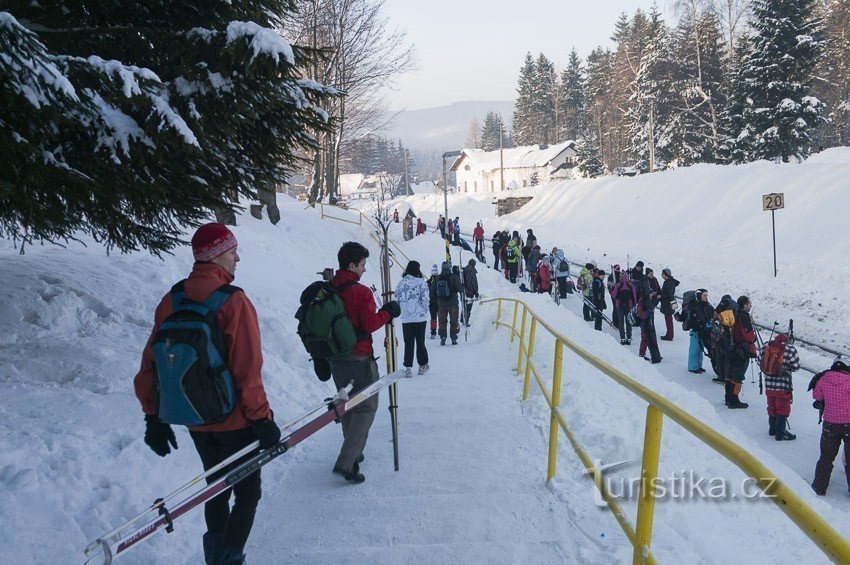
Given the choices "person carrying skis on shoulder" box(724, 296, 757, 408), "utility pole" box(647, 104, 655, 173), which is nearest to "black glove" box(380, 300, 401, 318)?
"person carrying skis on shoulder" box(724, 296, 757, 408)

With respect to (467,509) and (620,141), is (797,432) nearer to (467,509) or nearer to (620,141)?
(467,509)

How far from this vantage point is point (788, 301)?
680 inches

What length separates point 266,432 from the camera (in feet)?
10.1

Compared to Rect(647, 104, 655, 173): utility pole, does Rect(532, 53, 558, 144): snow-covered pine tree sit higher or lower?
higher

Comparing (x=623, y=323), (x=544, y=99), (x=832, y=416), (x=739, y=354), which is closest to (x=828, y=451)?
(x=832, y=416)

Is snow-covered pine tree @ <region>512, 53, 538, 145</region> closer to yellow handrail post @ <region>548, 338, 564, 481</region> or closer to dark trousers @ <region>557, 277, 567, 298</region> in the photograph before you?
dark trousers @ <region>557, 277, 567, 298</region>

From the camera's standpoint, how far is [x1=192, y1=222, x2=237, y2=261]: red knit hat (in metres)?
3.16

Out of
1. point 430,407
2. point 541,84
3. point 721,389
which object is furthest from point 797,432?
point 541,84

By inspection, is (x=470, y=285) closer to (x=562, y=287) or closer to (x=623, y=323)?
(x=623, y=323)

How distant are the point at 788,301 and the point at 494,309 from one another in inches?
376

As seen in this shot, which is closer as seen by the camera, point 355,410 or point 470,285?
point 355,410

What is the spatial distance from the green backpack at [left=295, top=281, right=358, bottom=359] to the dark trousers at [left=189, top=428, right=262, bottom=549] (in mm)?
1450

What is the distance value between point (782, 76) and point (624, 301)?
85.1 ft

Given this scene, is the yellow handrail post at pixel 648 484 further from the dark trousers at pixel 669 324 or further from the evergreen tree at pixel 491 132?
the evergreen tree at pixel 491 132
